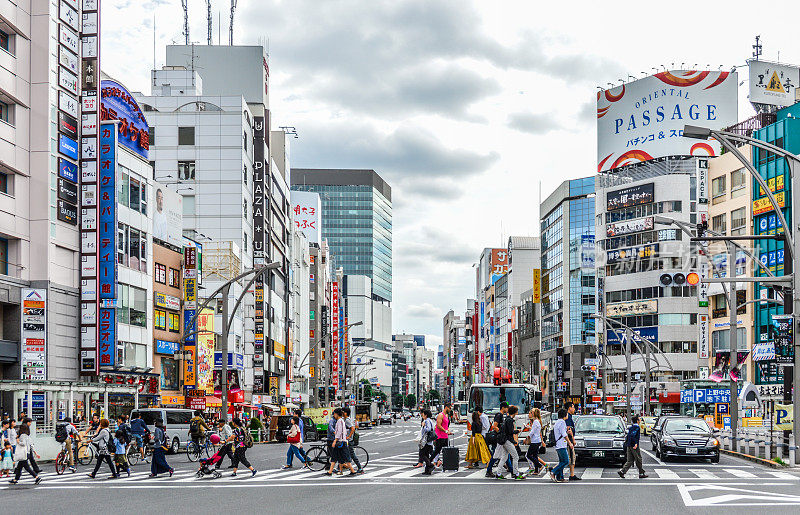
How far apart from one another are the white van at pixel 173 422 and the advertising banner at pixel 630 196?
75.9 metres

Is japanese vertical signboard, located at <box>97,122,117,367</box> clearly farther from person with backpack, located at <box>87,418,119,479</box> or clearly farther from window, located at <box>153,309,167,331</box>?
person with backpack, located at <box>87,418,119,479</box>

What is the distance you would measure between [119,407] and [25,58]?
17176 millimetres

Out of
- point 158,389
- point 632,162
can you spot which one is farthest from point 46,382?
point 632,162

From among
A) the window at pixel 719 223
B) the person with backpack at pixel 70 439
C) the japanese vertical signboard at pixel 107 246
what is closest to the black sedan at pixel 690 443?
the person with backpack at pixel 70 439

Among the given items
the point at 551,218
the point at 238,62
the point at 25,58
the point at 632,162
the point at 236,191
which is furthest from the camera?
the point at 551,218

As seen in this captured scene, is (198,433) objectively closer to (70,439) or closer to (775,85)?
(70,439)

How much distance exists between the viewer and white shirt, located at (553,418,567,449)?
23547 mm

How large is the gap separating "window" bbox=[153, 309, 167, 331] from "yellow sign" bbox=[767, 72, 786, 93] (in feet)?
186

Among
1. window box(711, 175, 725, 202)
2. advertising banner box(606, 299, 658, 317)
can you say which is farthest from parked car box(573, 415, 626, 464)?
advertising banner box(606, 299, 658, 317)

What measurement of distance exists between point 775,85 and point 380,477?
240ft

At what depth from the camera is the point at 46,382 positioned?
128 feet

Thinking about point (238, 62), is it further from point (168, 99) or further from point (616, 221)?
point (616, 221)

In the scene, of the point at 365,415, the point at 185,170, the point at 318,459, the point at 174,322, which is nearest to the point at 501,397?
the point at 318,459

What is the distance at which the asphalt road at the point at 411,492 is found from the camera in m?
18.0
